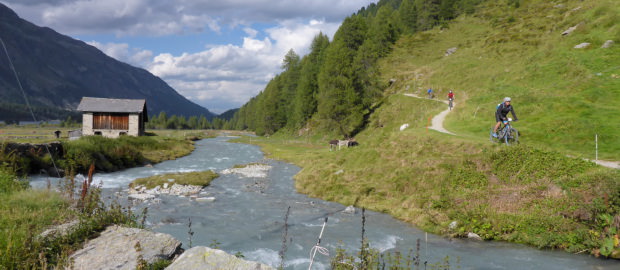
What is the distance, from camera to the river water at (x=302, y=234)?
12.4 meters

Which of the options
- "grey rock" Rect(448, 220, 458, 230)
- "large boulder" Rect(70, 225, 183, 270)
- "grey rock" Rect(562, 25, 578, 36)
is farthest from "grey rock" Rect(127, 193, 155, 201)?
"grey rock" Rect(562, 25, 578, 36)

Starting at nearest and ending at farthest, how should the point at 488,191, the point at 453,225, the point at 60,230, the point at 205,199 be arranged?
the point at 60,230
the point at 453,225
the point at 488,191
the point at 205,199

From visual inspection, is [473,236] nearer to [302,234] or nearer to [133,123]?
[302,234]

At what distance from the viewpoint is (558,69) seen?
38938mm

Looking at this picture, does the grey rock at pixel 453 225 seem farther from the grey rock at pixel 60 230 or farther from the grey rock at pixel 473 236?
the grey rock at pixel 60 230

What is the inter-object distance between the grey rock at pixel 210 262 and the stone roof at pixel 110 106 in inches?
2494

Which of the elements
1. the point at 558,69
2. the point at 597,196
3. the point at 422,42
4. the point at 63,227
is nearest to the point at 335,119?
the point at 558,69

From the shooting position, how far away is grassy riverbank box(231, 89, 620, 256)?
45.4ft

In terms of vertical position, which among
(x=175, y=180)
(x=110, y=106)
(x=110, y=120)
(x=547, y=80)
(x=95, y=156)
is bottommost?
(x=175, y=180)

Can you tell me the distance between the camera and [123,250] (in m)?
7.66

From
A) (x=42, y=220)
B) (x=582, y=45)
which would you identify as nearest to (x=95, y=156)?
(x=42, y=220)

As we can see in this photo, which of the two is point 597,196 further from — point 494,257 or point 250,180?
point 250,180

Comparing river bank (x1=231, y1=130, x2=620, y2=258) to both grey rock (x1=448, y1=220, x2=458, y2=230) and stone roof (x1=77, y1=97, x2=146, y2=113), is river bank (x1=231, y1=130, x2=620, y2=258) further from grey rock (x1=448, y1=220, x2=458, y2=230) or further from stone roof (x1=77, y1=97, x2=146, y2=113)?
stone roof (x1=77, y1=97, x2=146, y2=113)

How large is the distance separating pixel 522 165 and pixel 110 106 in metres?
67.3
